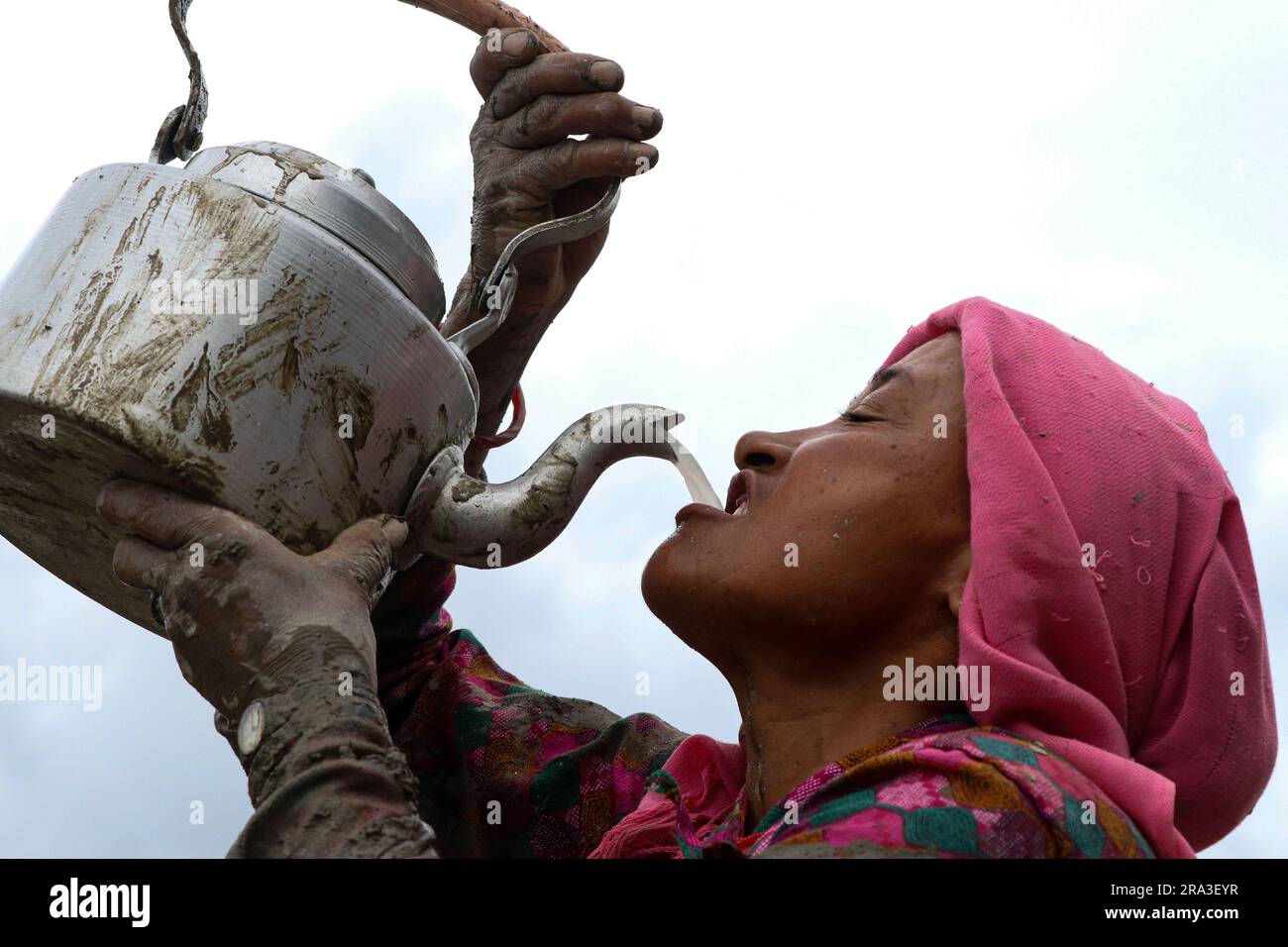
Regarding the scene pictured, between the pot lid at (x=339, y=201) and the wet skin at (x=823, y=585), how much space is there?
1.44 feet

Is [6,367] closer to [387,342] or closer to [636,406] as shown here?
[387,342]

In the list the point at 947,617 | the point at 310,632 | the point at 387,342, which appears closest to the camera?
the point at 310,632

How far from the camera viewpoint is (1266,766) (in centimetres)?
191

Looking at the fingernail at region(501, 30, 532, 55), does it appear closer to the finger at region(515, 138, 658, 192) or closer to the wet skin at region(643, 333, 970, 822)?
the finger at region(515, 138, 658, 192)

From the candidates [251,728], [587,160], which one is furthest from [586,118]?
[251,728]

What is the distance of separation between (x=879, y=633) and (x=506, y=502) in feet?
1.50

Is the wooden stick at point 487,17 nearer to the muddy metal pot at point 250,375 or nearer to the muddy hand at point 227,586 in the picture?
the muddy metal pot at point 250,375

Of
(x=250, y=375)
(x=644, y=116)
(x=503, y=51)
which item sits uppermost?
(x=503, y=51)

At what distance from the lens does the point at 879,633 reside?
188cm

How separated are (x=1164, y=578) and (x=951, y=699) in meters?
0.30

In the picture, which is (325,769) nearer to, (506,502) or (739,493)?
(506,502)

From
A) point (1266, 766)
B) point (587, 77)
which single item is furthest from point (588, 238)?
point (1266, 766)

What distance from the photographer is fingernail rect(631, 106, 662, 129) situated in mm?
2201

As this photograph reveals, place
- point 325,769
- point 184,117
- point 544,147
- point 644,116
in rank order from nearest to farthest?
1. point 325,769
2. point 184,117
3. point 644,116
4. point 544,147
